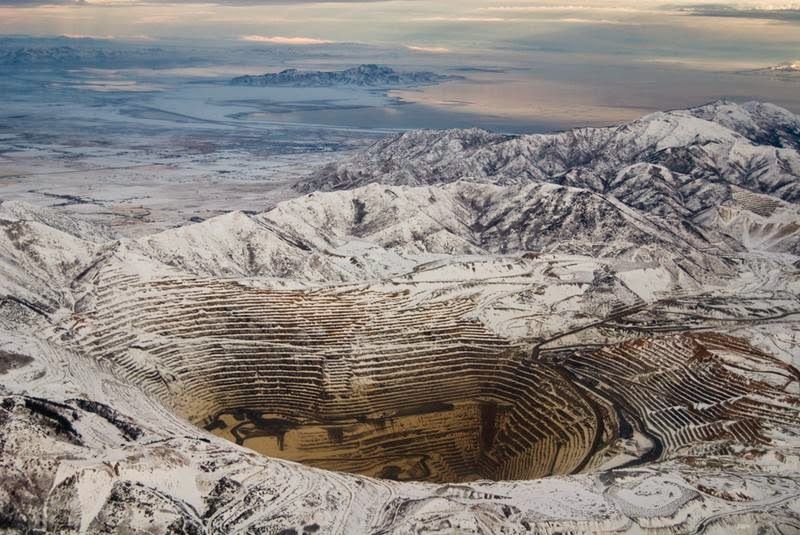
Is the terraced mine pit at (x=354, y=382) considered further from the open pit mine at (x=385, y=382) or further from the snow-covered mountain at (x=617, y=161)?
the snow-covered mountain at (x=617, y=161)

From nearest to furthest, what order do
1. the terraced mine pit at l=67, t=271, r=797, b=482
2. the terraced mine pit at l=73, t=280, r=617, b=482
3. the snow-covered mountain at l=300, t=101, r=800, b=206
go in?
the terraced mine pit at l=67, t=271, r=797, b=482 < the terraced mine pit at l=73, t=280, r=617, b=482 < the snow-covered mountain at l=300, t=101, r=800, b=206

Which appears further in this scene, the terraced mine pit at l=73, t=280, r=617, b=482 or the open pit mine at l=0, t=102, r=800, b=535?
the terraced mine pit at l=73, t=280, r=617, b=482

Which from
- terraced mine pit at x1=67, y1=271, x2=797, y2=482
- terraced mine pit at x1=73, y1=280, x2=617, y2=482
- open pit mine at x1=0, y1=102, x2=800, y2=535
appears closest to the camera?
open pit mine at x1=0, y1=102, x2=800, y2=535

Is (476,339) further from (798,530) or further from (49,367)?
(49,367)

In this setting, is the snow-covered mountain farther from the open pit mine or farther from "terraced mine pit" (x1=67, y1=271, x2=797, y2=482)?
"terraced mine pit" (x1=67, y1=271, x2=797, y2=482)

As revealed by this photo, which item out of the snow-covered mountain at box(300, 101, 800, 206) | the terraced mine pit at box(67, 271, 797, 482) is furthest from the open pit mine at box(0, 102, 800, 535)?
the snow-covered mountain at box(300, 101, 800, 206)

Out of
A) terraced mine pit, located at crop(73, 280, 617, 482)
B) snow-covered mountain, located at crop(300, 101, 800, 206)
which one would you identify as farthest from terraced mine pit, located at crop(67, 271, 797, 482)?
snow-covered mountain, located at crop(300, 101, 800, 206)

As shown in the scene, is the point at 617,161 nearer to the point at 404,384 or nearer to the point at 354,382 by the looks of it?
the point at 404,384

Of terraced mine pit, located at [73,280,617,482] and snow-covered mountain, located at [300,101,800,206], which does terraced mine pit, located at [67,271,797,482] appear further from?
snow-covered mountain, located at [300,101,800,206]

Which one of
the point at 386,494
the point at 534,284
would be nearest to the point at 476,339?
the point at 534,284
